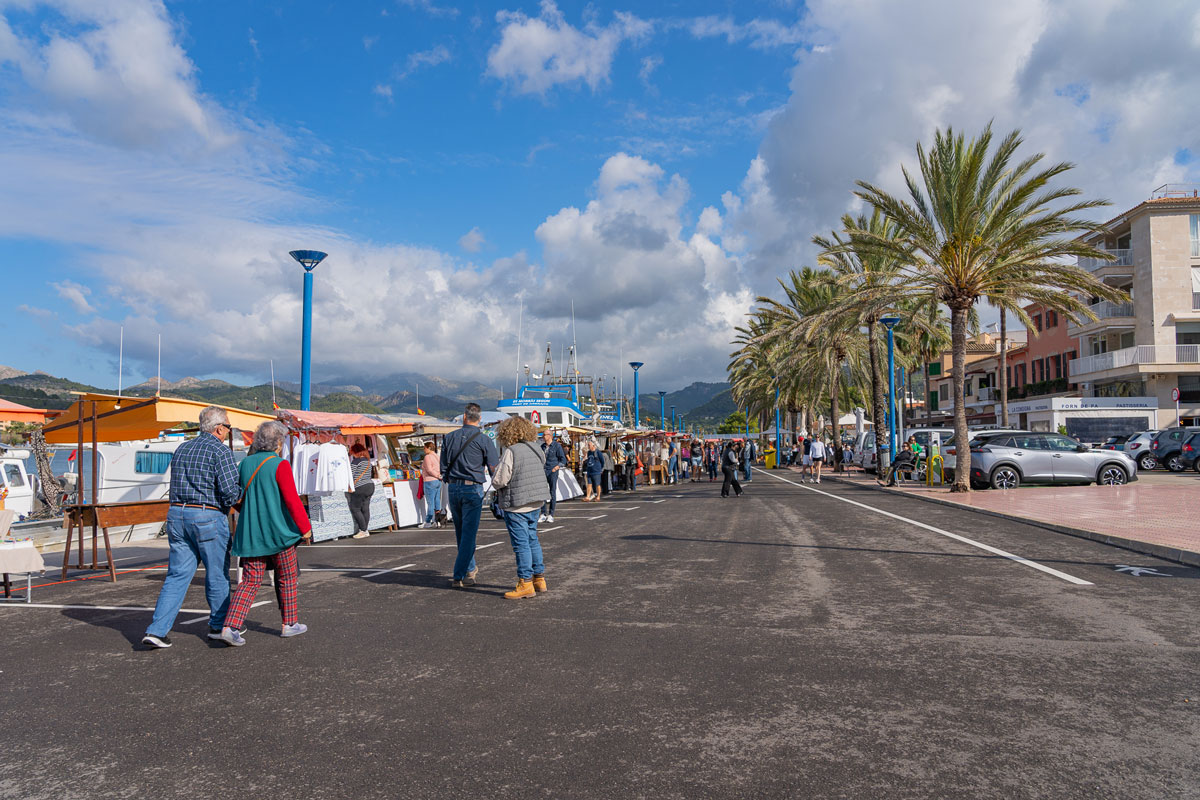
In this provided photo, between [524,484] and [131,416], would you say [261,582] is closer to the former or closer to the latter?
[524,484]

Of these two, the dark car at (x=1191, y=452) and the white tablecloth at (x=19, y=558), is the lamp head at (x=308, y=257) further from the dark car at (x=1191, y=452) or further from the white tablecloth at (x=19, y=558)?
the dark car at (x=1191, y=452)

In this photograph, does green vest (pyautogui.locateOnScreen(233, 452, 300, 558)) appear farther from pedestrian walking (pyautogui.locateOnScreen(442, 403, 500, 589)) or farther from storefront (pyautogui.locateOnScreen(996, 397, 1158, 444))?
storefront (pyautogui.locateOnScreen(996, 397, 1158, 444))

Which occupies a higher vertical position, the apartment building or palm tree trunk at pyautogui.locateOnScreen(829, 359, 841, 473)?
the apartment building

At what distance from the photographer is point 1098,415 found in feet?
147

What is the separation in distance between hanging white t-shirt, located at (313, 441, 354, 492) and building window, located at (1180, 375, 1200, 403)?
4759 cm

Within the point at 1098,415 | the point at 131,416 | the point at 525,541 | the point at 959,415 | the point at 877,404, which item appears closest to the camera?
the point at 525,541

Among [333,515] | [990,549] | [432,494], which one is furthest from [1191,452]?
[333,515]

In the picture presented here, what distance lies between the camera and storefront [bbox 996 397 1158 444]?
43.7m

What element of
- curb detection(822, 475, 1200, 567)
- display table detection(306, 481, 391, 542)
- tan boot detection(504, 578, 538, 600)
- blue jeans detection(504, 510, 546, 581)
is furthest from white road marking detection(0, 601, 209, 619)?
curb detection(822, 475, 1200, 567)

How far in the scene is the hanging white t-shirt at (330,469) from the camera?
12625 mm

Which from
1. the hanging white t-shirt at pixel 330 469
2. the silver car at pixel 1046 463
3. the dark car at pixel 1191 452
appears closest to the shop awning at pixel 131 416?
the hanging white t-shirt at pixel 330 469

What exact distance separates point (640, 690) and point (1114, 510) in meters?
13.6

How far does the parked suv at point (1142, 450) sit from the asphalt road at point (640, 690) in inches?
1094

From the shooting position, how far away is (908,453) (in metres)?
28.0
